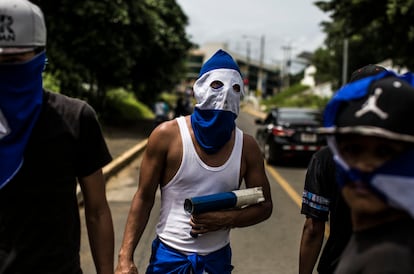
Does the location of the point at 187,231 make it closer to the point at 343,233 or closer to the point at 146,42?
the point at 343,233

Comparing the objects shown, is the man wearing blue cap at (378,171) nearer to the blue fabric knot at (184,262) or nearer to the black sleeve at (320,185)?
the black sleeve at (320,185)

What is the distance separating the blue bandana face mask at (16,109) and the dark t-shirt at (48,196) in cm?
4

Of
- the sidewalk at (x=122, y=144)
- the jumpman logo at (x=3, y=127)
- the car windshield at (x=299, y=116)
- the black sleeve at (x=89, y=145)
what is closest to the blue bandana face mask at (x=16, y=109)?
the jumpman logo at (x=3, y=127)

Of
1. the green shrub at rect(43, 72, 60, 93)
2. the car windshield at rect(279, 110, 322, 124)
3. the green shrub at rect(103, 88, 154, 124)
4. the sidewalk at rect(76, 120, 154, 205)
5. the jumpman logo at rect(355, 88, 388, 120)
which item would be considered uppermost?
the jumpman logo at rect(355, 88, 388, 120)

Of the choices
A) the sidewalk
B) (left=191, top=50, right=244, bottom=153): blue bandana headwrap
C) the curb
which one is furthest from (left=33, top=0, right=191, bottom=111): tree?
(left=191, top=50, right=244, bottom=153): blue bandana headwrap

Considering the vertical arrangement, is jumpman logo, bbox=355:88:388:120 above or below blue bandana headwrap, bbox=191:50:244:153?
above

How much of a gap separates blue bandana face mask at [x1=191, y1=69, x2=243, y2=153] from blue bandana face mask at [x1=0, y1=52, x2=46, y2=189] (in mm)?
924

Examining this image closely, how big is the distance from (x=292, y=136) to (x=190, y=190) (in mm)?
10833

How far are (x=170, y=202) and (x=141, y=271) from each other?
3.10 m

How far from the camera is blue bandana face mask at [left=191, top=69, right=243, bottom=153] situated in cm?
274

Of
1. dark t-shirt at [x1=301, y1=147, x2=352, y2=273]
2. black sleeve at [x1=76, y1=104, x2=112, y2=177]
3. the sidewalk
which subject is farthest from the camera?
the sidewalk

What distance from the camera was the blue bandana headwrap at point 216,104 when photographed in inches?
108

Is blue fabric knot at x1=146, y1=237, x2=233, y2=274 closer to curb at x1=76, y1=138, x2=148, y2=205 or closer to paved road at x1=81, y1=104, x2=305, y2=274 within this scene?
paved road at x1=81, y1=104, x2=305, y2=274

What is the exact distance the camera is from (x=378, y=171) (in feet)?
4.83
